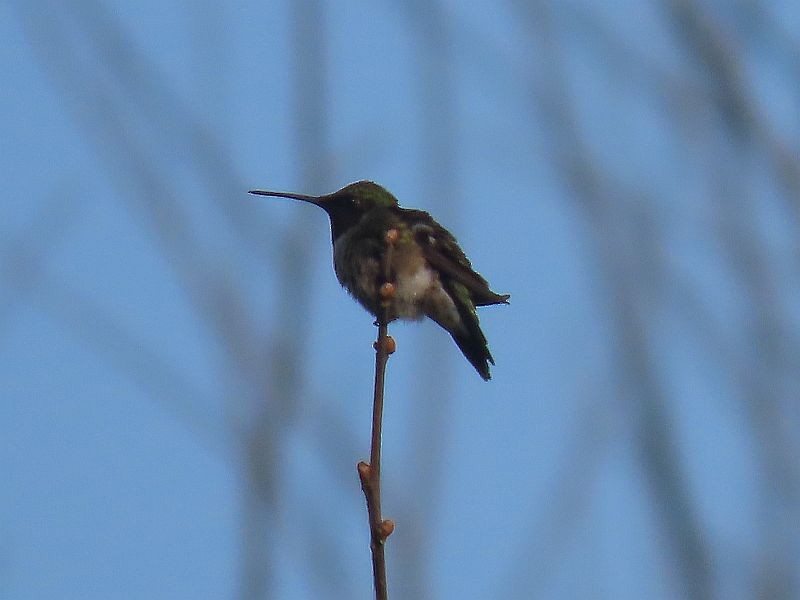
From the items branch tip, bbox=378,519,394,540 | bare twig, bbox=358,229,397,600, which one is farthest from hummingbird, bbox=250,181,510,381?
branch tip, bbox=378,519,394,540

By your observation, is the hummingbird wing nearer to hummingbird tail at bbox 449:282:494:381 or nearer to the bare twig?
hummingbird tail at bbox 449:282:494:381

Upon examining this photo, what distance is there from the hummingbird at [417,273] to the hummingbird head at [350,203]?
0.67ft

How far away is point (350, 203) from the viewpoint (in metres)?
5.86

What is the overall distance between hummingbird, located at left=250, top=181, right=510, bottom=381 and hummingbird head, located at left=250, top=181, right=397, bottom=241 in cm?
20

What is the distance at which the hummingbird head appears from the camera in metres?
5.80

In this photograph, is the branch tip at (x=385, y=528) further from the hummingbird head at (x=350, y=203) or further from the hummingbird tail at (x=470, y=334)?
the hummingbird head at (x=350, y=203)

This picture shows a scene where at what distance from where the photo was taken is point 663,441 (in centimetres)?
199

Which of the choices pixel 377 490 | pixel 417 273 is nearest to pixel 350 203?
pixel 417 273

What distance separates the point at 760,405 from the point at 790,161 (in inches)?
19.8

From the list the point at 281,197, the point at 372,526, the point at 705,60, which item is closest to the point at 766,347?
the point at 705,60

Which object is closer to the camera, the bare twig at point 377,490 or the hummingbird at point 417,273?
the bare twig at point 377,490

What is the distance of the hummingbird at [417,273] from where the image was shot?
202 inches

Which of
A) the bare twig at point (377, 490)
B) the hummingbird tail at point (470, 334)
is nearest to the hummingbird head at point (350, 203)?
→ the hummingbird tail at point (470, 334)

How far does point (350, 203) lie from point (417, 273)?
0.79 metres
